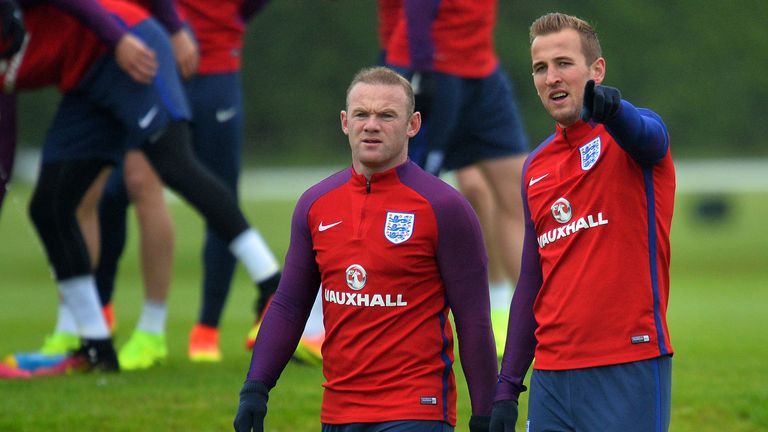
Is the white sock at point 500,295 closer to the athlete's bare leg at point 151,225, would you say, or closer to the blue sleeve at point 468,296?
the athlete's bare leg at point 151,225

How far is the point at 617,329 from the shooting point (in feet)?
14.0

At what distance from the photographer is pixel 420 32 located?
714 centimetres

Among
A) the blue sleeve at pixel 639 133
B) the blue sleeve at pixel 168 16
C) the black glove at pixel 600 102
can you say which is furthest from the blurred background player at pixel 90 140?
the black glove at pixel 600 102

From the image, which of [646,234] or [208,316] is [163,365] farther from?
[646,234]

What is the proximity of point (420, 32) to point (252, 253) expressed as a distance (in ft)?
4.48

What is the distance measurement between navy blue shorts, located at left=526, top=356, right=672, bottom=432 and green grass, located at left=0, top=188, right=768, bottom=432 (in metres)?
1.75

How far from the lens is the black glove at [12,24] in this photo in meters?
6.43

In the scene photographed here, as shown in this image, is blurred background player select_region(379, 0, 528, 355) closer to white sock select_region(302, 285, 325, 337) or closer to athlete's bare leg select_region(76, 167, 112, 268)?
white sock select_region(302, 285, 325, 337)

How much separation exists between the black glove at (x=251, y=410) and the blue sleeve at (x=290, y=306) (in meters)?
0.08

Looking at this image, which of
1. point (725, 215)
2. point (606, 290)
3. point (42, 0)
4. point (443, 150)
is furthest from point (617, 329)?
point (725, 215)

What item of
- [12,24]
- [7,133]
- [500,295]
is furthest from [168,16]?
[500,295]

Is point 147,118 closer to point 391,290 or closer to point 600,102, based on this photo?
point 391,290

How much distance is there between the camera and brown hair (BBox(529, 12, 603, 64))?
4.37m

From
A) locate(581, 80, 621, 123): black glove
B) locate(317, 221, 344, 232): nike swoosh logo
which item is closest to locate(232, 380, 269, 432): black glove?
locate(317, 221, 344, 232): nike swoosh logo
